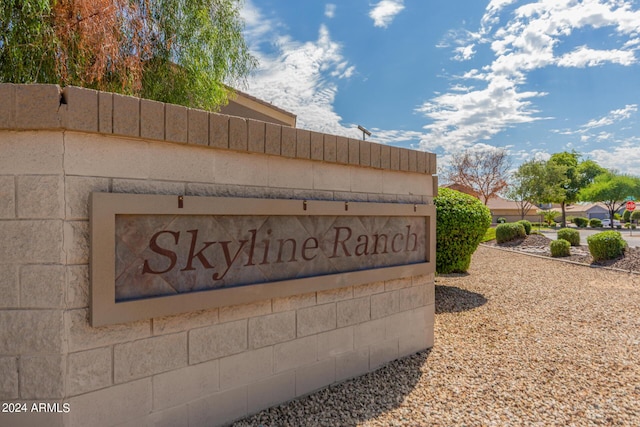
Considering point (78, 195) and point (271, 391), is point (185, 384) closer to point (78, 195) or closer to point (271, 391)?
point (271, 391)

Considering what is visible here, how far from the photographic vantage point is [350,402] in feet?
11.5

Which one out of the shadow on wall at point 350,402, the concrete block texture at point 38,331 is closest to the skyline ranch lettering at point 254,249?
the concrete block texture at point 38,331

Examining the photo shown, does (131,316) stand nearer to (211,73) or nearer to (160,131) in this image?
(160,131)

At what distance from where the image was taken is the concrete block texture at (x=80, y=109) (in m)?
2.34

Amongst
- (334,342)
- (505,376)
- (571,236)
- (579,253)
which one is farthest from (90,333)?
(571,236)

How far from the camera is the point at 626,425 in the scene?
327 centimetres

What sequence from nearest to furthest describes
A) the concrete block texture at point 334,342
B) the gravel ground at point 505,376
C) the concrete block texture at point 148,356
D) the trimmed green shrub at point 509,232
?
the concrete block texture at point 148,356 < the gravel ground at point 505,376 < the concrete block texture at point 334,342 < the trimmed green shrub at point 509,232

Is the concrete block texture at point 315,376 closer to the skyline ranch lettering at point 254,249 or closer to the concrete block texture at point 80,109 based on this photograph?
the skyline ranch lettering at point 254,249

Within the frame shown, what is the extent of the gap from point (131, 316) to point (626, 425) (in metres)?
4.10

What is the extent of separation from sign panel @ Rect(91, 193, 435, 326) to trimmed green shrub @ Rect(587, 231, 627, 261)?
10.6 meters

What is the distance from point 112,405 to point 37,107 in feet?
6.39

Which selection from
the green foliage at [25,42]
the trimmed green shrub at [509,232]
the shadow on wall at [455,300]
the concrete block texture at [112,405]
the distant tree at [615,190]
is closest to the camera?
the concrete block texture at [112,405]

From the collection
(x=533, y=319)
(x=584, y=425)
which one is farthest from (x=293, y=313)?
(x=533, y=319)

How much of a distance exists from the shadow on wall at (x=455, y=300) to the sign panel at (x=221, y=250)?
10.1ft
